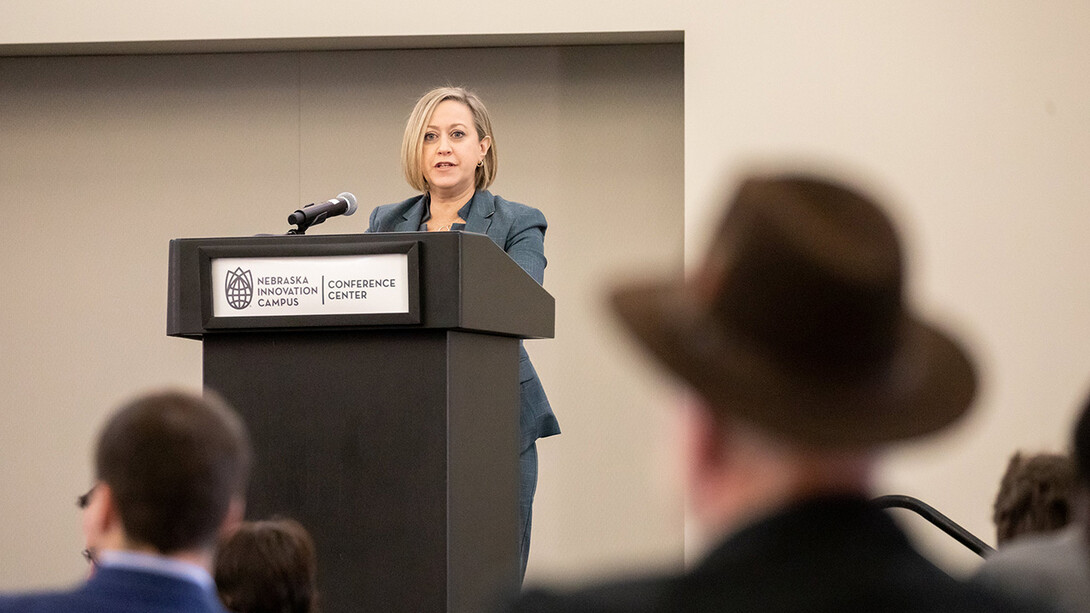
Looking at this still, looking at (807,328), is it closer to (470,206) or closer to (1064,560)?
(1064,560)

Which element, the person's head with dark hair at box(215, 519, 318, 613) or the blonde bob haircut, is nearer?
the person's head with dark hair at box(215, 519, 318, 613)

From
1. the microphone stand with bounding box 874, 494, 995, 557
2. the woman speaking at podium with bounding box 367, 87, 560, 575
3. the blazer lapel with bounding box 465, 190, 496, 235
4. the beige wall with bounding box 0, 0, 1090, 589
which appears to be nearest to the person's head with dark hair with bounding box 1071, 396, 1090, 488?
the woman speaking at podium with bounding box 367, 87, 560, 575

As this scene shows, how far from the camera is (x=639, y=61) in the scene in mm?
5527

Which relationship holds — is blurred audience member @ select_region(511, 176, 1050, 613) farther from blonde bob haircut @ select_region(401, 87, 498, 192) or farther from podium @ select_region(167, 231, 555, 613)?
blonde bob haircut @ select_region(401, 87, 498, 192)

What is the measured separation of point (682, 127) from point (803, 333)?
15.9ft

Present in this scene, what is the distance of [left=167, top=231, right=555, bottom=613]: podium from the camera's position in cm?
229

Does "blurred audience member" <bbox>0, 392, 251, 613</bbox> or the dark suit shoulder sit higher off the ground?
the dark suit shoulder

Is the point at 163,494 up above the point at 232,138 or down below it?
below

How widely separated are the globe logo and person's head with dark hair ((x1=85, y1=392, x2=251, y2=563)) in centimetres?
92

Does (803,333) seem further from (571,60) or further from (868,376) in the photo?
(571,60)

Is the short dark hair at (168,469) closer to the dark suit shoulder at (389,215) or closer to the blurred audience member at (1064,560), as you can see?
the blurred audience member at (1064,560)

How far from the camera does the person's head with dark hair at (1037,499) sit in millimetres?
2193

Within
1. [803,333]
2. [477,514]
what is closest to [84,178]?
[477,514]

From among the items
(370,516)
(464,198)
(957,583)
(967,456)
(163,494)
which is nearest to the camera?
(957,583)
